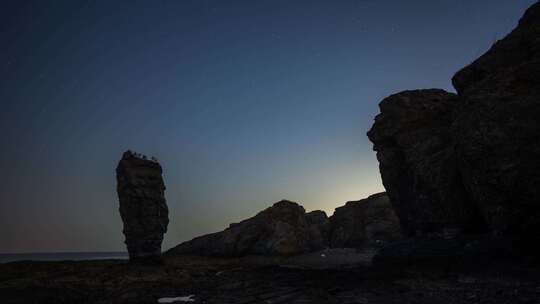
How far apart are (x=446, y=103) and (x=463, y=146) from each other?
53.1 feet

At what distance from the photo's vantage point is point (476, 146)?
816 inches

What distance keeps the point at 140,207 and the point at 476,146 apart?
41182mm

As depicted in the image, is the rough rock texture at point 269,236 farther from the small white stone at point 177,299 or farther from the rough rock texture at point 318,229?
the small white stone at point 177,299

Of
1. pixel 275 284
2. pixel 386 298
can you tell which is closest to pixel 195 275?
pixel 275 284

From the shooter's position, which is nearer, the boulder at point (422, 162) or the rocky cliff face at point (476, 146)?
the rocky cliff face at point (476, 146)

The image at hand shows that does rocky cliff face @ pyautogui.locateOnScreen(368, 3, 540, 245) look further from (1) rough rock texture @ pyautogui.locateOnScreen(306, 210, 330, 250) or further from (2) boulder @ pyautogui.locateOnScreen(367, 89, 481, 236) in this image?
(1) rough rock texture @ pyautogui.locateOnScreen(306, 210, 330, 250)

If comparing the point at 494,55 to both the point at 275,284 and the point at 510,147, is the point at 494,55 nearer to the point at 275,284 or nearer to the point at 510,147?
the point at 510,147

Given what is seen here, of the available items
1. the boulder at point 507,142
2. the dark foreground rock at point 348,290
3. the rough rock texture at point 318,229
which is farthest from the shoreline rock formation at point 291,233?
the boulder at point 507,142

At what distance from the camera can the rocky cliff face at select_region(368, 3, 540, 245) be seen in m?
18.5

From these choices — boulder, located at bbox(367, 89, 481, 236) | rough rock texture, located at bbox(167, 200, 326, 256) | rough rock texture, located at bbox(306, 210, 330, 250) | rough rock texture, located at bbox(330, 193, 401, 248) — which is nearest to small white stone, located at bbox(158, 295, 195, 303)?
boulder, located at bbox(367, 89, 481, 236)

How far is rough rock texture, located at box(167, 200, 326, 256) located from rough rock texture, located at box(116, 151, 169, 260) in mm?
25398

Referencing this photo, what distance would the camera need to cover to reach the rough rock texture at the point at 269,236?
6669 cm

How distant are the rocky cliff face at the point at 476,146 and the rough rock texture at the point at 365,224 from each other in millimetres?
37284

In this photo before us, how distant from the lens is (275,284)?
19.0 m
